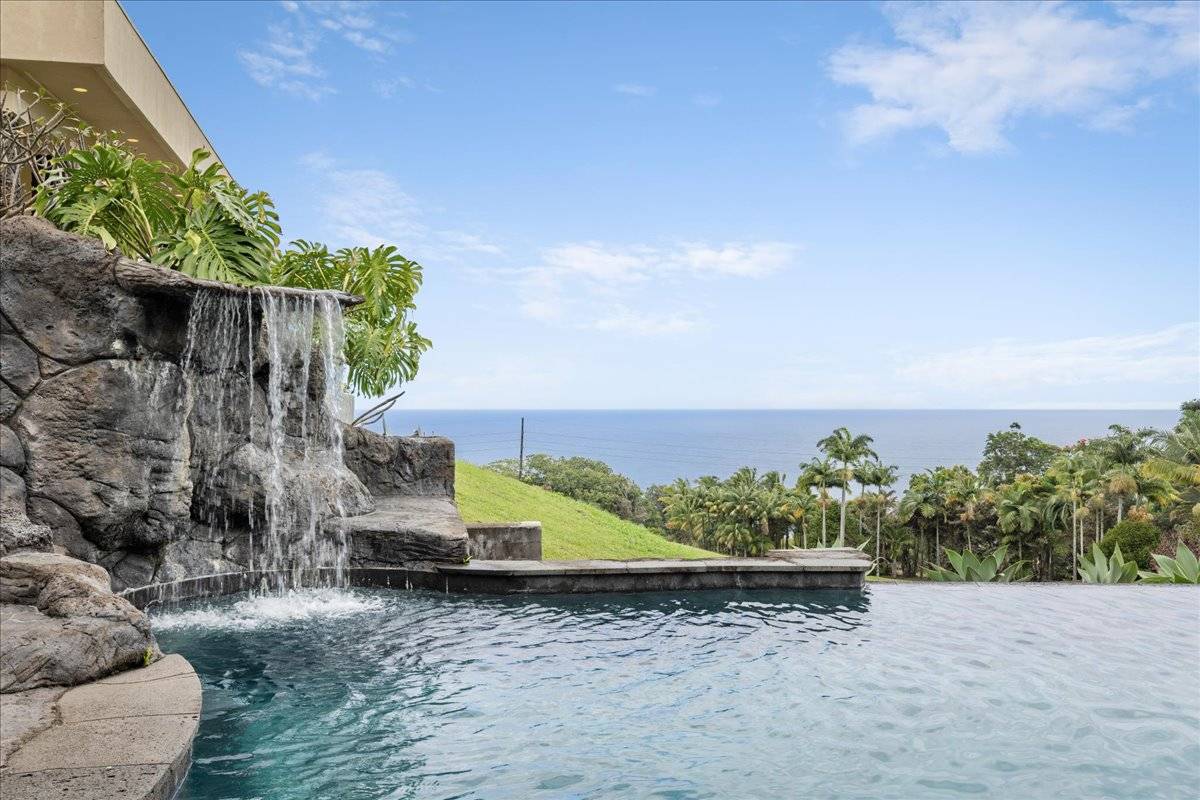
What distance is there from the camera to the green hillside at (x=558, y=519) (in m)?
18.1

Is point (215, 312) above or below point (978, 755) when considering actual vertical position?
above

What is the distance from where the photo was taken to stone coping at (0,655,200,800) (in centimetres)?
357

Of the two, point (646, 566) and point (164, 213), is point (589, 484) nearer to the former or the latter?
point (646, 566)

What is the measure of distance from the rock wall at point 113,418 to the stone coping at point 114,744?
2.59 meters

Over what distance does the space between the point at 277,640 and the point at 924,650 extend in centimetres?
624

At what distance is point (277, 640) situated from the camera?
7680 mm

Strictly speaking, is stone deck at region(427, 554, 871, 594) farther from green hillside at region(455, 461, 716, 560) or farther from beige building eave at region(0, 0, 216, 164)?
beige building eave at region(0, 0, 216, 164)

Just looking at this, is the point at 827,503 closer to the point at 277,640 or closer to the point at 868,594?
the point at 868,594

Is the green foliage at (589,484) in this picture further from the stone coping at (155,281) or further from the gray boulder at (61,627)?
the gray boulder at (61,627)

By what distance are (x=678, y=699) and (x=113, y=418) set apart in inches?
249

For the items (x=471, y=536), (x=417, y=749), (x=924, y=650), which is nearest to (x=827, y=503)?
(x=471, y=536)

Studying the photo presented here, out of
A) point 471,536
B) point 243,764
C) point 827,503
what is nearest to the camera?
point 243,764

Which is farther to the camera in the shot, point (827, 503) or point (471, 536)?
point (827, 503)

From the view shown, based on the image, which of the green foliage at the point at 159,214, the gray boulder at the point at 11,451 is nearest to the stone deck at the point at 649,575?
the gray boulder at the point at 11,451
